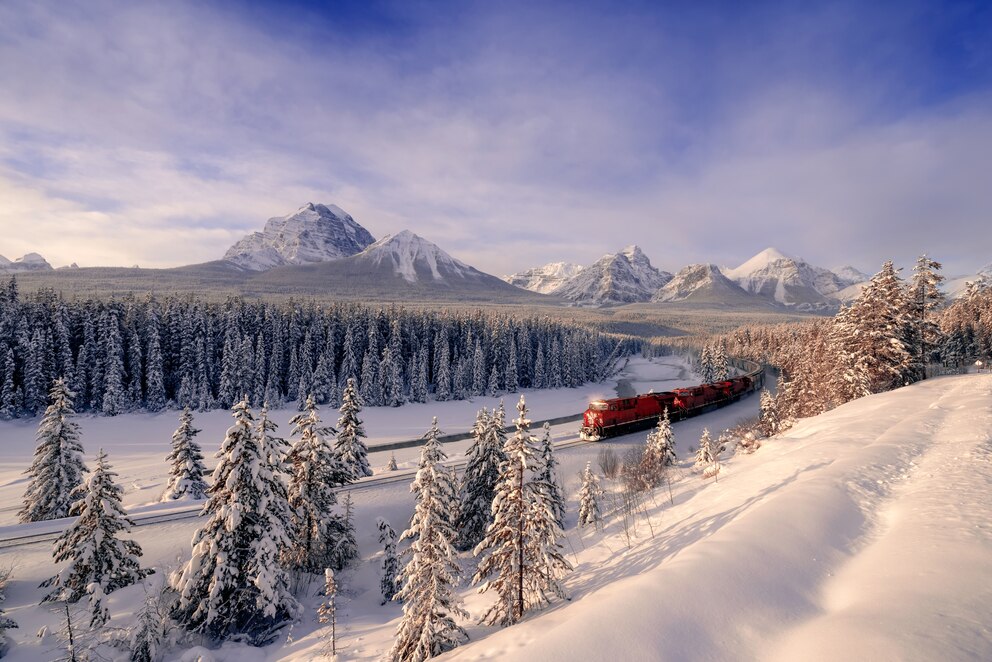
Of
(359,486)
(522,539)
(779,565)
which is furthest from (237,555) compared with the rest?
(779,565)

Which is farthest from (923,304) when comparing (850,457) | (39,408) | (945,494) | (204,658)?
(39,408)

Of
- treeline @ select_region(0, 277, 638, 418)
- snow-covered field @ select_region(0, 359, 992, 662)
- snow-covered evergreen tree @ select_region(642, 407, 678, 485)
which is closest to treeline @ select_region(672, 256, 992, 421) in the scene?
snow-covered field @ select_region(0, 359, 992, 662)

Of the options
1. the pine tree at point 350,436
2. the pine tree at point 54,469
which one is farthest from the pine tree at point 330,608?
the pine tree at point 54,469

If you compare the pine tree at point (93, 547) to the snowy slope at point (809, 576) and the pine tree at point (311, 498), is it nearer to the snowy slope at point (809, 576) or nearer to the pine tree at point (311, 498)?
the pine tree at point (311, 498)

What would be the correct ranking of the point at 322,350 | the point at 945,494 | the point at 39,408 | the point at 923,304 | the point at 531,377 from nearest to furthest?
the point at 945,494 → the point at 923,304 → the point at 39,408 → the point at 322,350 → the point at 531,377

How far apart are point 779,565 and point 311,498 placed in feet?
70.3

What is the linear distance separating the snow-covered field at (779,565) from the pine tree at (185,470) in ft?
15.7

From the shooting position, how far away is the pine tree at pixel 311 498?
2236 cm

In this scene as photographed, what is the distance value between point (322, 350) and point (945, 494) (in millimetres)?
82689

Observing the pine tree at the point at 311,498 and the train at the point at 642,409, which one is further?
the train at the point at 642,409

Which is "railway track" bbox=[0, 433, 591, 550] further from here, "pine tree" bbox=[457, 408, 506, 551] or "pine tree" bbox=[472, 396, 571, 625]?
"pine tree" bbox=[472, 396, 571, 625]

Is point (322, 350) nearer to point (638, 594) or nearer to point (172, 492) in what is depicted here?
point (172, 492)

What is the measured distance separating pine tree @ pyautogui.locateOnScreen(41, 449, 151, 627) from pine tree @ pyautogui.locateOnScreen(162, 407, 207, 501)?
1129 centimetres

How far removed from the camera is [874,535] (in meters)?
11.3
